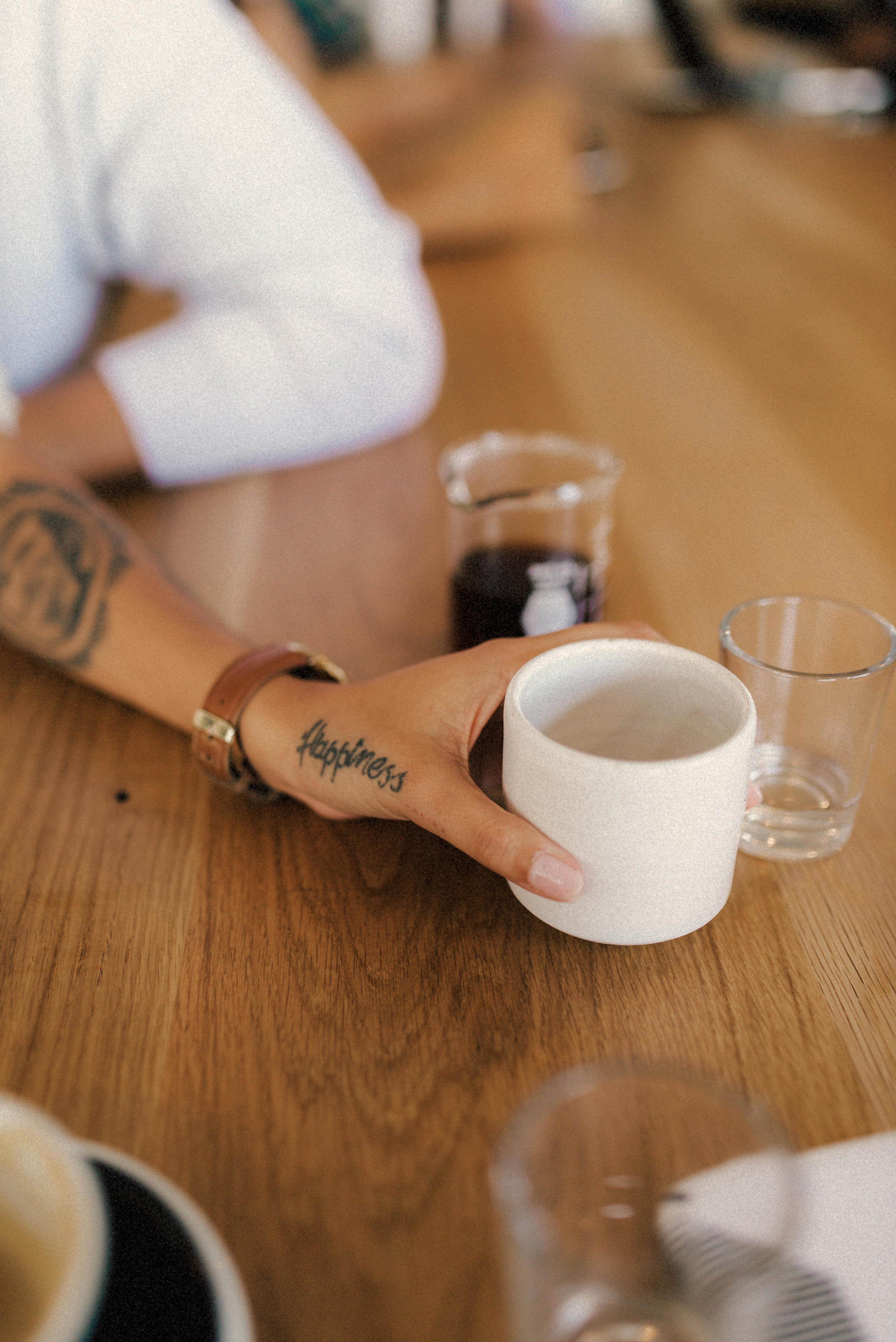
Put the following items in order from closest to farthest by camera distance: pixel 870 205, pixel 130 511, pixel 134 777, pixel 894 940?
1. pixel 894 940
2. pixel 134 777
3. pixel 130 511
4. pixel 870 205

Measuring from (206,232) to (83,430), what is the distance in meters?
0.20

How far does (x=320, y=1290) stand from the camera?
1.07ft

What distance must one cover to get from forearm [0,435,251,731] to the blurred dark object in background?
2.04 meters

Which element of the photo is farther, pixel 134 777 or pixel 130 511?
pixel 130 511

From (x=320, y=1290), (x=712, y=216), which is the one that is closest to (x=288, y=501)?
(x=320, y=1290)

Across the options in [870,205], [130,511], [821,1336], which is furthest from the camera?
[870,205]

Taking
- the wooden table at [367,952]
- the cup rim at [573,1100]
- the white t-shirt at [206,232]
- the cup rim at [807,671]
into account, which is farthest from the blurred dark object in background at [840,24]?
the cup rim at [573,1100]

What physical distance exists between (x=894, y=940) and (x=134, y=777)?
0.37 meters

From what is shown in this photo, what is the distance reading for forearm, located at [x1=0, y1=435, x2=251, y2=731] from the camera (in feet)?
1.97

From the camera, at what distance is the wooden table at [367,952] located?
35 cm

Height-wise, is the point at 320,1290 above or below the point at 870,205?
above

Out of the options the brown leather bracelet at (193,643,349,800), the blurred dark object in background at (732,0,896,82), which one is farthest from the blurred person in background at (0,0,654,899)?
the blurred dark object in background at (732,0,896,82)

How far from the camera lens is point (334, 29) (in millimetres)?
1880

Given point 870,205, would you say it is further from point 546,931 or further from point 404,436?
point 546,931
